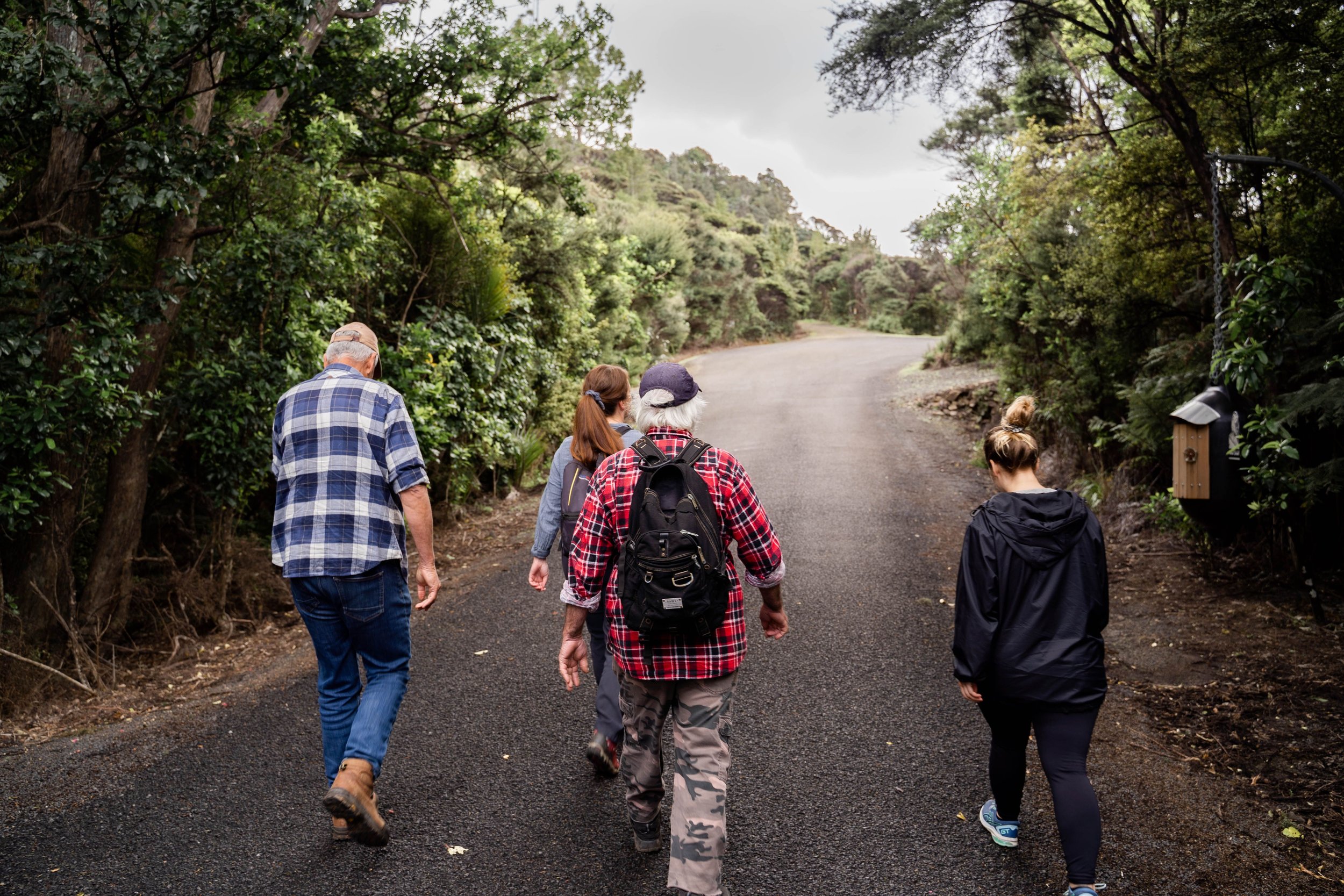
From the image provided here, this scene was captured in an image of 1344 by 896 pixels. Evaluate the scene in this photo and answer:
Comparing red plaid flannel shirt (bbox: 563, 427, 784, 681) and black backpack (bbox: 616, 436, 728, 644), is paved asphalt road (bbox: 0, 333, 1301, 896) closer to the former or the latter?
red plaid flannel shirt (bbox: 563, 427, 784, 681)

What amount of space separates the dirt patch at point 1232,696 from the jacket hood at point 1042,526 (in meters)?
1.50

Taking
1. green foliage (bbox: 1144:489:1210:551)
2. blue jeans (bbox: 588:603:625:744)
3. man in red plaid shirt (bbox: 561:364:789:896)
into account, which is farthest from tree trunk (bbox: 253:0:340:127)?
green foliage (bbox: 1144:489:1210:551)

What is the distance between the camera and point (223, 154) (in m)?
5.49

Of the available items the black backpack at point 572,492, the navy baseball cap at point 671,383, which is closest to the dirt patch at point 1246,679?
the navy baseball cap at point 671,383

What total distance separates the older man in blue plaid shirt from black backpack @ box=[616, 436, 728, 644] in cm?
102

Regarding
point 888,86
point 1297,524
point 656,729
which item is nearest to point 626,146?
point 888,86

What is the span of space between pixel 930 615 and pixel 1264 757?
2.50 meters

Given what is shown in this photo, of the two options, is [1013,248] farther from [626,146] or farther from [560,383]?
[560,383]

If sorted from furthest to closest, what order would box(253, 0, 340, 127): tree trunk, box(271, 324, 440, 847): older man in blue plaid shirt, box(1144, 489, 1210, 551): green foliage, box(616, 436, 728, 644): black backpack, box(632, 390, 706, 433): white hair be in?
box(1144, 489, 1210, 551): green foliage
box(253, 0, 340, 127): tree trunk
box(271, 324, 440, 847): older man in blue plaid shirt
box(632, 390, 706, 433): white hair
box(616, 436, 728, 644): black backpack

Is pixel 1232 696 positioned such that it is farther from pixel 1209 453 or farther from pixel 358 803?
pixel 358 803

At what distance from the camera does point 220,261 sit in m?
6.16

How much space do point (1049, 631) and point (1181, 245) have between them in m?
7.14

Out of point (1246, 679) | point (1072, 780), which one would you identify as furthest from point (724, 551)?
point (1246, 679)

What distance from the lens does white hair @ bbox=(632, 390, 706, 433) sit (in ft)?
10.2
